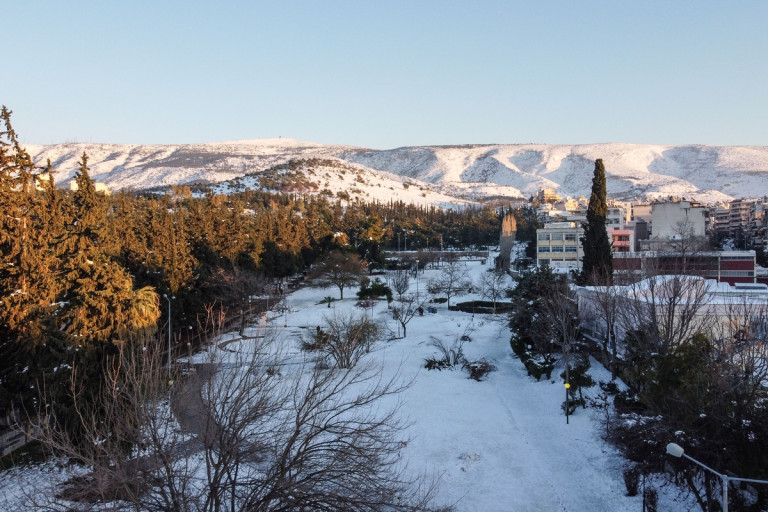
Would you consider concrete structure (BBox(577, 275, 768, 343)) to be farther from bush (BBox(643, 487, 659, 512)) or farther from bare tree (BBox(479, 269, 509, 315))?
bare tree (BBox(479, 269, 509, 315))

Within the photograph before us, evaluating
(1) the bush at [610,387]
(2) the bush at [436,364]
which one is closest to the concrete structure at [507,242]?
(2) the bush at [436,364]

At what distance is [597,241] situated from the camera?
98.5 ft

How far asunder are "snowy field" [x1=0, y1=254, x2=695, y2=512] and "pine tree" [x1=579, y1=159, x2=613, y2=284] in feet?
21.8

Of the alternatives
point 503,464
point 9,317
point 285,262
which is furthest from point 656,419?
point 285,262

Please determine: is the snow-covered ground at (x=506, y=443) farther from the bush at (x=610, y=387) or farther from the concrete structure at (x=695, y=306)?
the concrete structure at (x=695, y=306)

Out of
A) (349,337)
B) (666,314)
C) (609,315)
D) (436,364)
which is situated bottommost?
(436,364)

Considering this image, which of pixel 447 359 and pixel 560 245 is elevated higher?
pixel 560 245

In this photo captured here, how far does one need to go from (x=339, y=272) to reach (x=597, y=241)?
2379cm

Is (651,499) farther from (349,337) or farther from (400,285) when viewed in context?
(400,285)

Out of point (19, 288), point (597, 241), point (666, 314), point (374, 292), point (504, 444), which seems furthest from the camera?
point (374, 292)

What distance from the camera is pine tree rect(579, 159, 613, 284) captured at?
2991cm

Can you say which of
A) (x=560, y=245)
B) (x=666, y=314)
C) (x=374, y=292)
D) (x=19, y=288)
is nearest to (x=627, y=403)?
(x=666, y=314)

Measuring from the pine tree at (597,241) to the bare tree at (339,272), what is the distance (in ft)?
72.2

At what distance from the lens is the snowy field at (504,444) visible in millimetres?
14297
